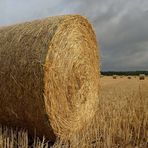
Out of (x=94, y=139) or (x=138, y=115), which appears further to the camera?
(x=138, y=115)

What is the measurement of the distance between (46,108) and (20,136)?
64 cm

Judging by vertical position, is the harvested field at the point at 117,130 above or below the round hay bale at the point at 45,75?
below

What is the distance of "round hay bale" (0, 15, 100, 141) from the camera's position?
485cm

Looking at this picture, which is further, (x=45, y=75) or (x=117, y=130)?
(x=117, y=130)

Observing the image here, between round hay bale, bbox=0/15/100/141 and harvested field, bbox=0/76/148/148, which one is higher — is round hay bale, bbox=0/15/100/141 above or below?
above

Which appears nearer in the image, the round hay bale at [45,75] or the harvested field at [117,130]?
the round hay bale at [45,75]

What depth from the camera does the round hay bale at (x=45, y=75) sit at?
4.85 metres

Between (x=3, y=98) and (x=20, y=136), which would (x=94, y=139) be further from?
(x=3, y=98)

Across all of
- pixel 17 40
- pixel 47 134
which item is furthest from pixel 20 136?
pixel 17 40

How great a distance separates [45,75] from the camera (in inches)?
188

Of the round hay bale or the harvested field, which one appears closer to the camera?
the round hay bale

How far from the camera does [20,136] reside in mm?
5152

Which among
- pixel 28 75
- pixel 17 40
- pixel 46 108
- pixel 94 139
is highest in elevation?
pixel 17 40

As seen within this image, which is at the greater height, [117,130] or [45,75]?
[45,75]
